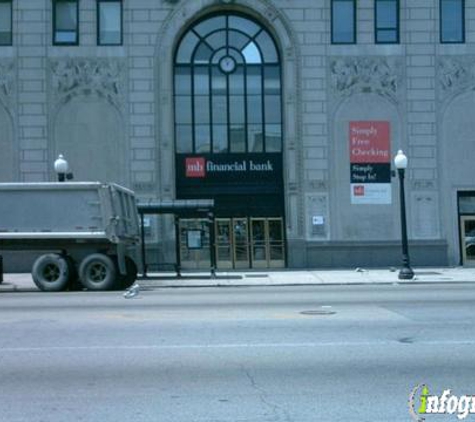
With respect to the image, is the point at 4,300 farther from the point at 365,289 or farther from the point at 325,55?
the point at 325,55

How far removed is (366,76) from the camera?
30297 millimetres

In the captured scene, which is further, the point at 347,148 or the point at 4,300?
the point at 347,148

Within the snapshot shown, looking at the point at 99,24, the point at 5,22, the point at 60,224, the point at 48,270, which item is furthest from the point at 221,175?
the point at 48,270

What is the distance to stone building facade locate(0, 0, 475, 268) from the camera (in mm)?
29969

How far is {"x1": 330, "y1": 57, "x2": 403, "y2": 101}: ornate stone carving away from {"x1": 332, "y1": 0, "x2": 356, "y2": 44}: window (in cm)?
88

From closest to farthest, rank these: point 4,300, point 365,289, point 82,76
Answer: point 4,300 < point 365,289 < point 82,76

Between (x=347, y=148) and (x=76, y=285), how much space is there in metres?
13.9

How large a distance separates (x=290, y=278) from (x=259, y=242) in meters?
6.02

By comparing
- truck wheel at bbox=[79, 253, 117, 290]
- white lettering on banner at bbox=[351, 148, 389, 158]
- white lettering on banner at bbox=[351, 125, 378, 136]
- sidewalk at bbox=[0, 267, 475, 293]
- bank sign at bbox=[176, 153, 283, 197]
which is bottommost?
sidewalk at bbox=[0, 267, 475, 293]

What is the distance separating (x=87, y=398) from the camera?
7.07 metres

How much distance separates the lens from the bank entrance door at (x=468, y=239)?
1195 inches

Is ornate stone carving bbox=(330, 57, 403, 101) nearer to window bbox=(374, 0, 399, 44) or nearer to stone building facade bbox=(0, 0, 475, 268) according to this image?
stone building facade bbox=(0, 0, 475, 268)

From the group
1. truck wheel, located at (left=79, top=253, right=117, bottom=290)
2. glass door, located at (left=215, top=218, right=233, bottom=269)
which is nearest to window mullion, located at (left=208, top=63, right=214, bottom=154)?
glass door, located at (left=215, top=218, right=233, bottom=269)

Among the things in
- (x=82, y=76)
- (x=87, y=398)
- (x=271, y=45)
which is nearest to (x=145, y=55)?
(x=82, y=76)
